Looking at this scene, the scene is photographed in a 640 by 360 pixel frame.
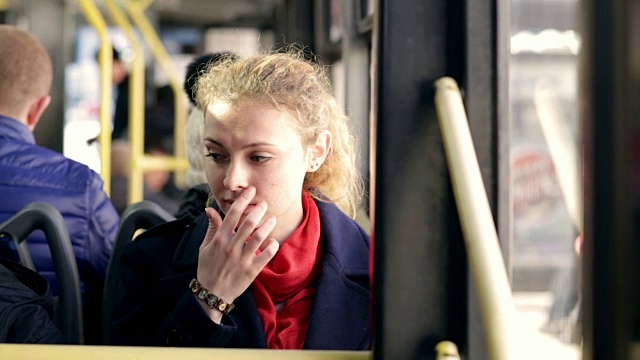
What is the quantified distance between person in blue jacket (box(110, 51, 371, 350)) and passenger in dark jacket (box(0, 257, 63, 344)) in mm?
110

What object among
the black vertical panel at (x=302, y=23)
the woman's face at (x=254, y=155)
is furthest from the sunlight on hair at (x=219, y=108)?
the black vertical panel at (x=302, y=23)

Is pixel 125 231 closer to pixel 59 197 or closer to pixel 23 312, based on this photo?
pixel 59 197

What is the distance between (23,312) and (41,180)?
857 millimetres

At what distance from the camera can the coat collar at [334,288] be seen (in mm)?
1518

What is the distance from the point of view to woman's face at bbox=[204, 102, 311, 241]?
4.79 ft

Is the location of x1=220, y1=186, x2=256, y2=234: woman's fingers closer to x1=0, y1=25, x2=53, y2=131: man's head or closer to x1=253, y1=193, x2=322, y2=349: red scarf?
x1=253, y1=193, x2=322, y2=349: red scarf

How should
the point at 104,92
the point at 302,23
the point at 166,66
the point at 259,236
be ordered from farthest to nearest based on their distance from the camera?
the point at 166,66
the point at 302,23
the point at 104,92
the point at 259,236

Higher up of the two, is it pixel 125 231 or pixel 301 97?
pixel 301 97

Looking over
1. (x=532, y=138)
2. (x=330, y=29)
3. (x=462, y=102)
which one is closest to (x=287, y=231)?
(x=462, y=102)

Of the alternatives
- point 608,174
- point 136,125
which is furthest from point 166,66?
point 608,174

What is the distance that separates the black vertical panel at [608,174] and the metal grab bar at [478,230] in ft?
0.76

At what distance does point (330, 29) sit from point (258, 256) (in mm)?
3144

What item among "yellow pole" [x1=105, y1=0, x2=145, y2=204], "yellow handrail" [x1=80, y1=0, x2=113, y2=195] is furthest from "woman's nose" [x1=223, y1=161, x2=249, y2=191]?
"yellow pole" [x1=105, y1=0, x2=145, y2=204]

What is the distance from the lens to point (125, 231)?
7.02 ft
